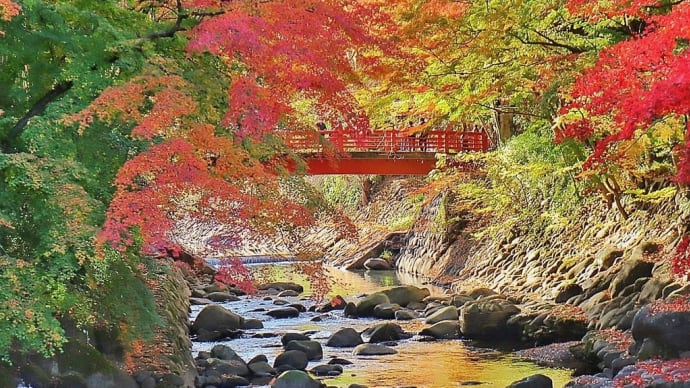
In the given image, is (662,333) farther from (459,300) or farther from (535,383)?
(459,300)

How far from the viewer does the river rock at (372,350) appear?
15781 mm

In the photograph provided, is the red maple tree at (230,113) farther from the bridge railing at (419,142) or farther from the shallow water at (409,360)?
the bridge railing at (419,142)

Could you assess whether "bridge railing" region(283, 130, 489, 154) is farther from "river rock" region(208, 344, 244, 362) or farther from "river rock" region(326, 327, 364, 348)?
"river rock" region(208, 344, 244, 362)

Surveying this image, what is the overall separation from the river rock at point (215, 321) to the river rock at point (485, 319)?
4640 mm

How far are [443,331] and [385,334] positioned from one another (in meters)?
1.18

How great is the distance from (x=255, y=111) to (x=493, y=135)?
17307mm

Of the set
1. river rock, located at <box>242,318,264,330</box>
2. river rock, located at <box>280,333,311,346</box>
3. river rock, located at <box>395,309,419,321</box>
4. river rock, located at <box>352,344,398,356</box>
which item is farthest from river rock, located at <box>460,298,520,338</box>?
river rock, located at <box>242,318,264,330</box>

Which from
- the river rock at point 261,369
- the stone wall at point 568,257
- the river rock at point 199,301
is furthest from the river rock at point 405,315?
the river rock at point 199,301

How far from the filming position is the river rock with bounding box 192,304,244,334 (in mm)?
18172

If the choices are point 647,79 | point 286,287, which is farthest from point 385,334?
point 286,287

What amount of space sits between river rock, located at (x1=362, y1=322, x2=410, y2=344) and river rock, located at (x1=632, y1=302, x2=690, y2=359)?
5686 mm

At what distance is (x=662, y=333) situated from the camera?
→ 11766 millimetres

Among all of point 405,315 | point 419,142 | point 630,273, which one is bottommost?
point 405,315

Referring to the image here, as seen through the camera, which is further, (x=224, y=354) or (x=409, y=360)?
(x=409, y=360)
